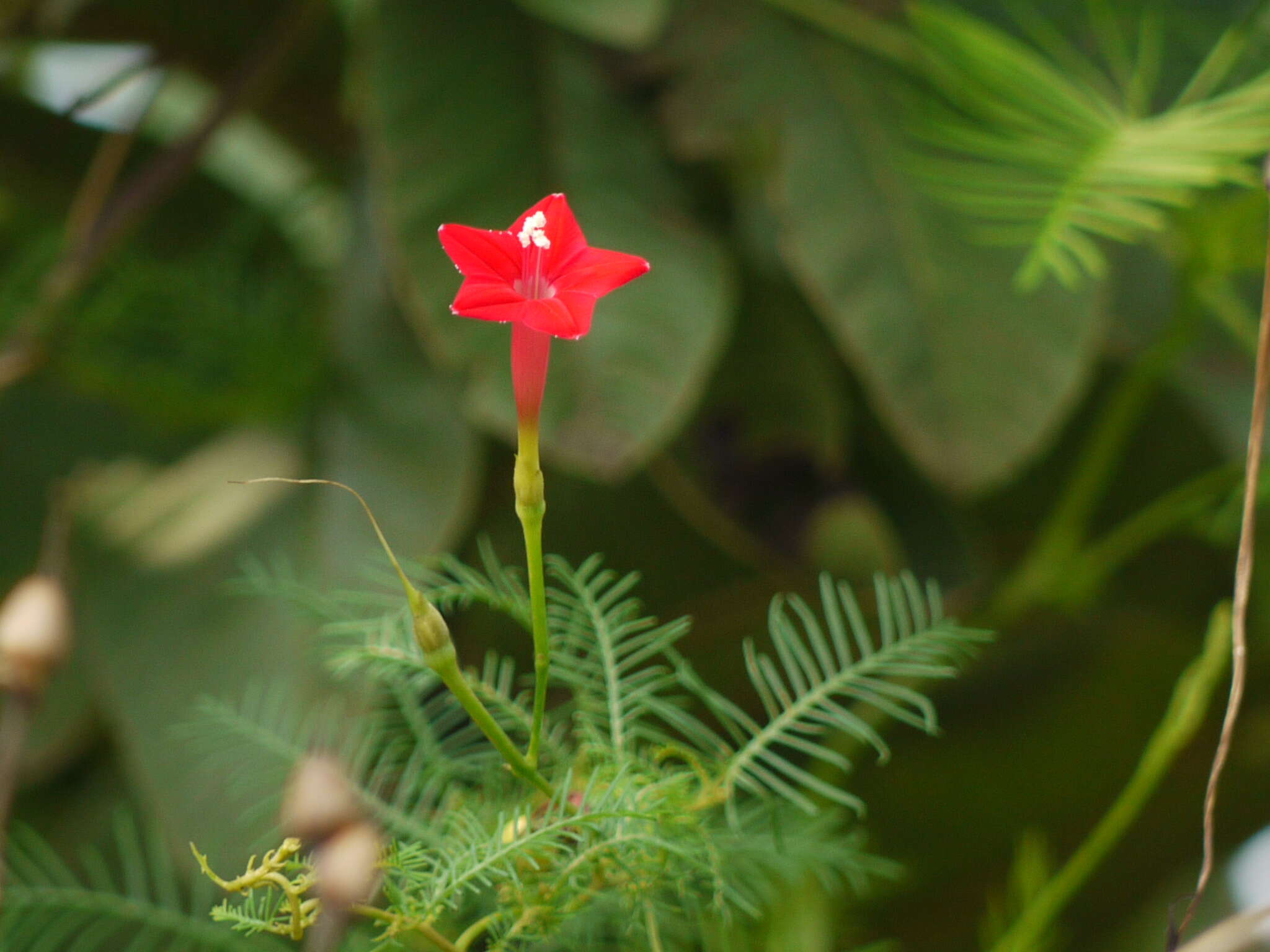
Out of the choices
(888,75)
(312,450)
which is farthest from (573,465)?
(888,75)

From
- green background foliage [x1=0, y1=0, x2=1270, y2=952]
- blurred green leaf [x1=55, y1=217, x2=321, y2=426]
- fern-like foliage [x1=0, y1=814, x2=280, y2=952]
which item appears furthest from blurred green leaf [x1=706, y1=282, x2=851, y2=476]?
fern-like foliage [x1=0, y1=814, x2=280, y2=952]

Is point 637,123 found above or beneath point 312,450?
above

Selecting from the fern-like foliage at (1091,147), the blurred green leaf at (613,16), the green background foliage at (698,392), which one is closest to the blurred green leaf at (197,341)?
the green background foliage at (698,392)

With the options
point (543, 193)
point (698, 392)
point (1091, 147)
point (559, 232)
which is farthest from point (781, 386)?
point (559, 232)

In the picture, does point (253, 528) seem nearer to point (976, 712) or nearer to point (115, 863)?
point (115, 863)

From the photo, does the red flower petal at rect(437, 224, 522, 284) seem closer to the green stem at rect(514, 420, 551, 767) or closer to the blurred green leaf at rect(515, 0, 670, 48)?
the green stem at rect(514, 420, 551, 767)

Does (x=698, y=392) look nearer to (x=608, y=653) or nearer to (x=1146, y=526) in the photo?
(x=1146, y=526)

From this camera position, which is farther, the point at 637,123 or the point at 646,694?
the point at 637,123
